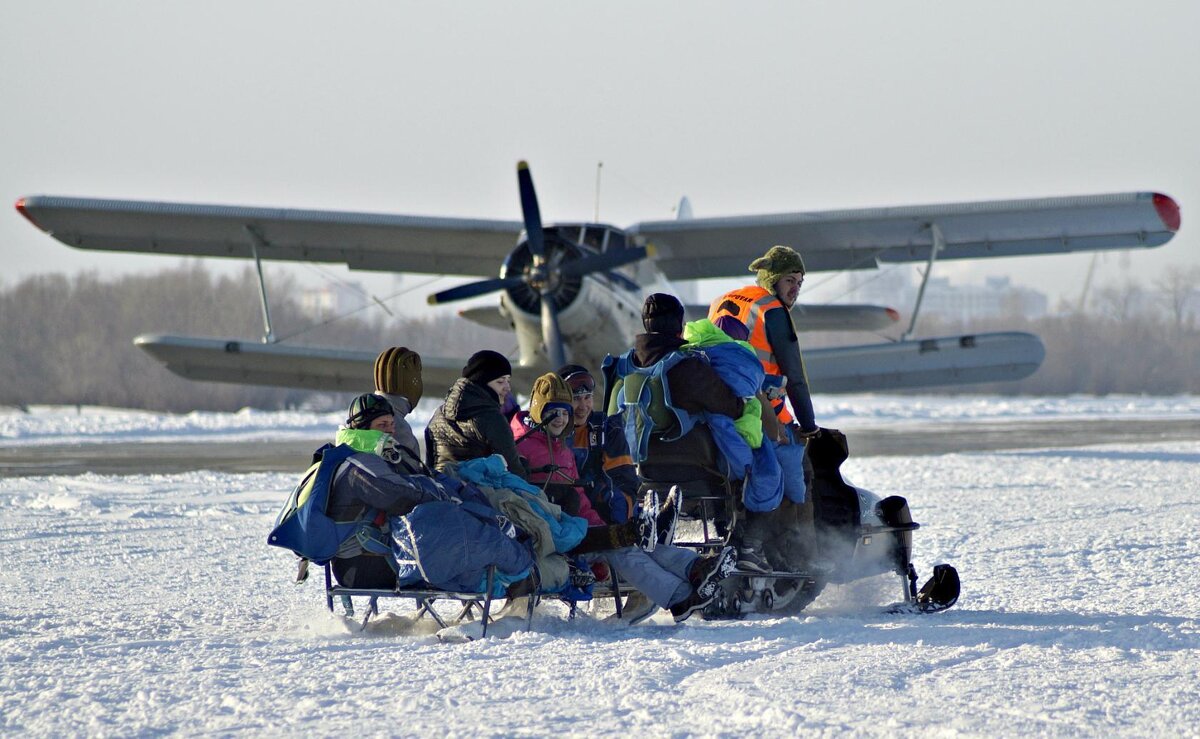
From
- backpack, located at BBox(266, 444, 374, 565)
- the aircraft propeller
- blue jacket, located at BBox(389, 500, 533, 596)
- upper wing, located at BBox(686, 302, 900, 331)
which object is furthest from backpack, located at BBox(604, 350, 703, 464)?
upper wing, located at BBox(686, 302, 900, 331)

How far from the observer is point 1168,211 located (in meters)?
16.0

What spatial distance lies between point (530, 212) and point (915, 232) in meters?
5.75

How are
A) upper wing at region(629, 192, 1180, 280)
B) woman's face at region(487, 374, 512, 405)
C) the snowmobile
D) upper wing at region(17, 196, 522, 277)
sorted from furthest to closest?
upper wing at region(17, 196, 522, 277) → upper wing at region(629, 192, 1180, 280) → the snowmobile → woman's face at region(487, 374, 512, 405)

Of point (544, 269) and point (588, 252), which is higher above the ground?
point (588, 252)

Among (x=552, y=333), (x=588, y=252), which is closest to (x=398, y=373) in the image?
(x=552, y=333)

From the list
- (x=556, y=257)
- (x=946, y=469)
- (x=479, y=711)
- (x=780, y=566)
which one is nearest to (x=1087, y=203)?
(x=946, y=469)

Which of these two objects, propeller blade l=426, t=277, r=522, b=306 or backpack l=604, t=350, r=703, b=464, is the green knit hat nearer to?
backpack l=604, t=350, r=703, b=464

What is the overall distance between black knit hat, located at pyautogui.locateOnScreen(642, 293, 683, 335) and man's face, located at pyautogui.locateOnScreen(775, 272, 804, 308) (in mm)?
649

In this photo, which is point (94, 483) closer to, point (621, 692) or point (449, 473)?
point (449, 473)

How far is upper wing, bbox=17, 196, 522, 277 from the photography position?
17531 millimetres

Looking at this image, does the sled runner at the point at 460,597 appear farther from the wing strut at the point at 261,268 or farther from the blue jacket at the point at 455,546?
the wing strut at the point at 261,268

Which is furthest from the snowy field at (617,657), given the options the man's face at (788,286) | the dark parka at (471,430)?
the man's face at (788,286)

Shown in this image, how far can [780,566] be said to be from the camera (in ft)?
18.1

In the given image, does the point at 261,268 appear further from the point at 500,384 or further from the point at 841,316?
the point at 500,384
